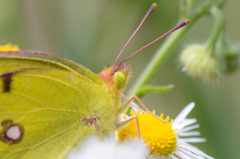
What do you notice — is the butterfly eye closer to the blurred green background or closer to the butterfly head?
the butterfly head

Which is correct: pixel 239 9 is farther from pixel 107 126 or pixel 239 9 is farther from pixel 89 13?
pixel 107 126

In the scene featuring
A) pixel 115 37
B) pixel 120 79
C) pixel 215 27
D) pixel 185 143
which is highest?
pixel 115 37

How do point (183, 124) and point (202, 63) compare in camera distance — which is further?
point (202, 63)

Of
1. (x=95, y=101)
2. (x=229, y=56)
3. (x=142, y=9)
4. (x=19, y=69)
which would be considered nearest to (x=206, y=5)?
(x=229, y=56)

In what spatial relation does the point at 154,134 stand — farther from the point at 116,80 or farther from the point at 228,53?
the point at 228,53

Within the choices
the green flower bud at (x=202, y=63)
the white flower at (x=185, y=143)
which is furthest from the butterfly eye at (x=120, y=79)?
the green flower bud at (x=202, y=63)

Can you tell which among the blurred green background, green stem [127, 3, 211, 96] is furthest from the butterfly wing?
the blurred green background

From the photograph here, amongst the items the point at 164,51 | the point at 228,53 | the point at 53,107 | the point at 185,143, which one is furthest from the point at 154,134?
the point at 228,53
